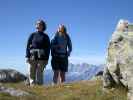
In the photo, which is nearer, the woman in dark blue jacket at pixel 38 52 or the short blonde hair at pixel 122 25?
the short blonde hair at pixel 122 25

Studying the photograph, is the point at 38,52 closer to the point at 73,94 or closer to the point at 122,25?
the point at 73,94

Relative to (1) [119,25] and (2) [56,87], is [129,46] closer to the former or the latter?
(1) [119,25]

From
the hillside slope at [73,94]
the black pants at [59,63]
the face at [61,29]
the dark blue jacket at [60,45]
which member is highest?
the face at [61,29]

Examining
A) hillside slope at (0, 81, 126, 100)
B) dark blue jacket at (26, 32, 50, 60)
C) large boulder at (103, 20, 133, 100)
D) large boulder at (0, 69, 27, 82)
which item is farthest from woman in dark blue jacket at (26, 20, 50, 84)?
large boulder at (0, 69, 27, 82)

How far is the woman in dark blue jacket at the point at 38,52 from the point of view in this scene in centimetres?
2322

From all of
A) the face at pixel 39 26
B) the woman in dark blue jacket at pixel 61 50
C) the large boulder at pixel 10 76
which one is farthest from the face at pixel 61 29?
the large boulder at pixel 10 76

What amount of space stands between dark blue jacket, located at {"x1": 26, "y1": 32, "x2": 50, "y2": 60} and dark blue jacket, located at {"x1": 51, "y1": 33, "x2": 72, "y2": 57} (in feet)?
1.75

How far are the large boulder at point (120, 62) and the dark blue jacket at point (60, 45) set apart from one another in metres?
6.62

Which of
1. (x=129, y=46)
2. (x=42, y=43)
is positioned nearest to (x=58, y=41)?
(x=42, y=43)

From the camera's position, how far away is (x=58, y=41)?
23.9 metres

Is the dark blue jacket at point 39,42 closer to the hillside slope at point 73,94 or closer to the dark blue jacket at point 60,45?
the dark blue jacket at point 60,45

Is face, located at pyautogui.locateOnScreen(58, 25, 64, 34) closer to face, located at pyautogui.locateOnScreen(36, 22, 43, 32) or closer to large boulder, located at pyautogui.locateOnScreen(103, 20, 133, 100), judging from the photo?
face, located at pyautogui.locateOnScreen(36, 22, 43, 32)

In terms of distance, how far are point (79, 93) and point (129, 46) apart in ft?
11.5

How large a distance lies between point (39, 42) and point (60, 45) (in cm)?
142
